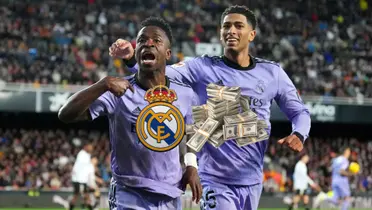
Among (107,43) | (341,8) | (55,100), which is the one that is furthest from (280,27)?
(55,100)

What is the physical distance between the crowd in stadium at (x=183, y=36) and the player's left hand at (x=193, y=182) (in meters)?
19.9

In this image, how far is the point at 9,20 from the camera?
26281 millimetres

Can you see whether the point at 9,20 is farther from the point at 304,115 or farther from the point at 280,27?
the point at 304,115

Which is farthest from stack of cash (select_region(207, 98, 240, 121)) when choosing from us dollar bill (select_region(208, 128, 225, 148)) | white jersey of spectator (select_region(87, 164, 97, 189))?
white jersey of spectator (select_region(87, 164, 97, 189))

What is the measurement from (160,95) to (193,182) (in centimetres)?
63

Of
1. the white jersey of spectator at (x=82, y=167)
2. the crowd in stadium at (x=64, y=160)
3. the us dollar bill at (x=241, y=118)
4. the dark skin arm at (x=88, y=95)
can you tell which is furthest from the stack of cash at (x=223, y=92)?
the crowd in stadium at (x=64, y=160)

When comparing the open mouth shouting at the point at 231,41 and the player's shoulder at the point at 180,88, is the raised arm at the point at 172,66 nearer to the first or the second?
the open mouth shouting at the point at 231,41

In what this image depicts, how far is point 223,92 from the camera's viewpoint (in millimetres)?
6082

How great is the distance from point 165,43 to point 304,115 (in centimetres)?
192

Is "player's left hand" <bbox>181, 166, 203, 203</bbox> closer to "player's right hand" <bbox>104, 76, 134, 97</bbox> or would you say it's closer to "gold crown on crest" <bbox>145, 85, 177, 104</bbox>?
"gold crown on crest" <bbox>145, 85, 177, 104</bbox>

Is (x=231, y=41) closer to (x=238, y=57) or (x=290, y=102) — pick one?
(x=238, y=57)

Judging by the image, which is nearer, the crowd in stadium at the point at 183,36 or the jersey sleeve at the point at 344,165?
the jersey sleeve at the point at 344,165

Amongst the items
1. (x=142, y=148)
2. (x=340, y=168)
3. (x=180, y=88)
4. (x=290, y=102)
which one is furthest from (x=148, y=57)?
(x=340, y=168)

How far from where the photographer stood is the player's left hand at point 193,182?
4891mm
